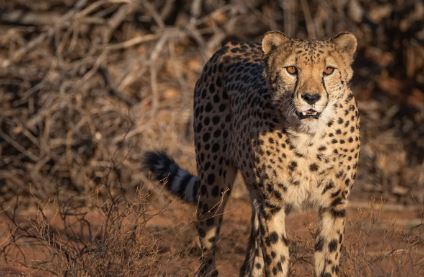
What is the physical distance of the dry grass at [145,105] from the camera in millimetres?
5047

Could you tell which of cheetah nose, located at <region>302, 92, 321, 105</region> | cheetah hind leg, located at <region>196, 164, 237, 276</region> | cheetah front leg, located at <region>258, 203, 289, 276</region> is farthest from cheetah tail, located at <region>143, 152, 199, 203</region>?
cheetah nose, located at <region>302, 92, 321, 105</region>

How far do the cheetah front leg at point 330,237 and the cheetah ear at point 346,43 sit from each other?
1.75ft

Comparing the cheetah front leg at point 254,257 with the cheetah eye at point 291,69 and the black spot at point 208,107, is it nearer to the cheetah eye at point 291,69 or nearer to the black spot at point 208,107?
the black spot at point 208,107

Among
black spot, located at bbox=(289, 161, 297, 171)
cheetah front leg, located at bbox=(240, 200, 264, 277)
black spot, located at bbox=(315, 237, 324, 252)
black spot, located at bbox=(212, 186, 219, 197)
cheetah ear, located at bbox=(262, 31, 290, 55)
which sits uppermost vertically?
cheetah ear, located at bbox=(262, 31, 290, 55)

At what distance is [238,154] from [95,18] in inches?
102

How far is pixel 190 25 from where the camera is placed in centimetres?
591

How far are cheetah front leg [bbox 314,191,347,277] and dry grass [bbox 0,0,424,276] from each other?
0.70m

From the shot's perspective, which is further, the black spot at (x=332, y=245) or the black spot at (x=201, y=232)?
the black spot at (x=201, y=232)

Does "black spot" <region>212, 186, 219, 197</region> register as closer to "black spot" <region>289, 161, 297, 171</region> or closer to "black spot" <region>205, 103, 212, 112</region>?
"black spot" <region>205, 103, 212, 112</region>

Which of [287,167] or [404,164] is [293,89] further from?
[404,164]

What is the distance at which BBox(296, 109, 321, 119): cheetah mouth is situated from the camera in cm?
311

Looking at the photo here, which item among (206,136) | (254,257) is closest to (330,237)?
(254,257)

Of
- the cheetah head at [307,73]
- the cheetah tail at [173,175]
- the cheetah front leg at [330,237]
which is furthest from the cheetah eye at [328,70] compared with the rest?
the cheetah tail at [173,175]

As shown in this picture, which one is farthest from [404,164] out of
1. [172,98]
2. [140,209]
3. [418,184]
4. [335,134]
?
[140,209]
